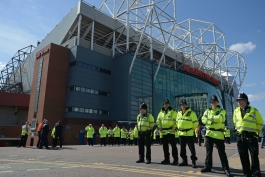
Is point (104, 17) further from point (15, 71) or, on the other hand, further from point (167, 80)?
point (15, 71)

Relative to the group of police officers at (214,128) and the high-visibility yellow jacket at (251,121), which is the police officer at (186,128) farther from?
A: the high-visibility yellow jacket at (251,121)

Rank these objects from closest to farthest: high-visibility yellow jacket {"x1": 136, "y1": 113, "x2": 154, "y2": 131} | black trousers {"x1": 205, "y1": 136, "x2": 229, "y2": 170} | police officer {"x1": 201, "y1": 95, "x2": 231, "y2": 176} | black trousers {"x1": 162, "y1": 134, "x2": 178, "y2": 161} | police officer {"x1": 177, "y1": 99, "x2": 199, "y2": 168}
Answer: black trousers {"x1": 205, "y1": 136, "x2": 229, "y2": 170}, police officer {"x1": 201, "y1": 95, "x2": 231, "y2": 176}, police officer {"x1": 177, "y1": 99, "x2": 199, "y2": 168}, black trousers {"x1": 162, "y1": 134, "x2": 178, "y2": 161}, high-visibility yellow jacket {"x1": 136, "y1": 113, "x2": 154, "y2": 131}

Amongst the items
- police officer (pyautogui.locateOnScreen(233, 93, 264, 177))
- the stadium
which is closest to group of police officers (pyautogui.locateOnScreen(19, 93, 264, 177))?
police officer (pyautogui.locateOnScreen(233, 93, 264, 177))

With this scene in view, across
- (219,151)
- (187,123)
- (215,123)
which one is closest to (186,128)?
(187,123)

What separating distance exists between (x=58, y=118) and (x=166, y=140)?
23432 mm

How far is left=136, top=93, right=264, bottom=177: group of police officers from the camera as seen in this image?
471cm

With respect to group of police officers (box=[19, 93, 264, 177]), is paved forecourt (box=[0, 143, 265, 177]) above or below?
below

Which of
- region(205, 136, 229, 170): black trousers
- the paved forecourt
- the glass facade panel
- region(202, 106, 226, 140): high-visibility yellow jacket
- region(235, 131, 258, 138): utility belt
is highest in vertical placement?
the glass facade panel

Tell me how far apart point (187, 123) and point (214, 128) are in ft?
3.06

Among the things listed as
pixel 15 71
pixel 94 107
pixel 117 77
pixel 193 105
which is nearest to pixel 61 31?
pixel 117 77

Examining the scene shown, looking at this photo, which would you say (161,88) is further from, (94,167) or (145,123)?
(94,167)

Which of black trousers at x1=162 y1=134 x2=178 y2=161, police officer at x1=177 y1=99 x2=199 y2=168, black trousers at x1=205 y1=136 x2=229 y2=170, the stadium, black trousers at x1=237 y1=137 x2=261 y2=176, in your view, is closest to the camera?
black trousers at x1=237 y1=137 x2=261 y2=176

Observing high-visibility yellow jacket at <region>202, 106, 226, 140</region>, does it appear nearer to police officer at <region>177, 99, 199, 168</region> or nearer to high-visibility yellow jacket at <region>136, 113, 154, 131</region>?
police officer at <region>177, 99, 199, 168</region>

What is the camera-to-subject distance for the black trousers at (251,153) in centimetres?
461
